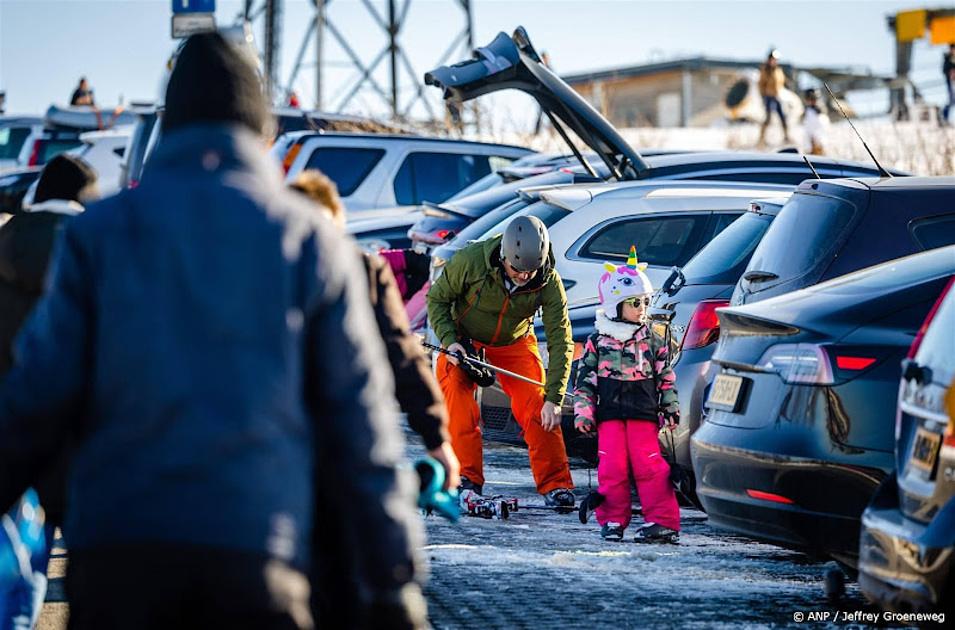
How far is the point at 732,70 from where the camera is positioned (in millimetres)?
68250

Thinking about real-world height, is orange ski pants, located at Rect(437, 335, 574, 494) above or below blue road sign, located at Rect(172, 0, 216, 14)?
below

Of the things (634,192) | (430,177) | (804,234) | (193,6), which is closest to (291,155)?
(430,177)

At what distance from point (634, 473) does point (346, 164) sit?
376 inches

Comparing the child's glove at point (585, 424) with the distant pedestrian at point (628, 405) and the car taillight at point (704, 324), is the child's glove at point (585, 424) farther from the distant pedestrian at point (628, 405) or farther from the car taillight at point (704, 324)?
the car taillight at point (704, 324)

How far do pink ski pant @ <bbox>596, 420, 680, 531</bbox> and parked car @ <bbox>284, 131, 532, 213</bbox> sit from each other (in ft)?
29.1

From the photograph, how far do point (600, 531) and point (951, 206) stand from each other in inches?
98.5

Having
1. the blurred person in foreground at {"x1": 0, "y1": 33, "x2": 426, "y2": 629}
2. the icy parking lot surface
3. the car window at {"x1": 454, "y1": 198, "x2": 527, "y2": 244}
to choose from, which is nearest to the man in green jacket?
the icy parking lot surface

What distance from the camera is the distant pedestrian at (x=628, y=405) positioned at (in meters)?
8.95

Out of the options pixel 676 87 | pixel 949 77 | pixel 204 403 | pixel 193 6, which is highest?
pixel 193 6

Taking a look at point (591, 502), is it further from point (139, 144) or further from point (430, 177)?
point (139, 144)

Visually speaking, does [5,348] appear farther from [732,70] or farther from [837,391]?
[732,70]

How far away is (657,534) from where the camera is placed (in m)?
8.89

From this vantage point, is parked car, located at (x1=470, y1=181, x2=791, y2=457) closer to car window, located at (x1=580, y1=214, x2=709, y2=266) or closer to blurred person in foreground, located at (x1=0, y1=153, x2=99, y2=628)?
car window, located at (x1=580, y1=214, x2=709, y2=266)

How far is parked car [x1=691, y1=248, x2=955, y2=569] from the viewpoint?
245 inches
